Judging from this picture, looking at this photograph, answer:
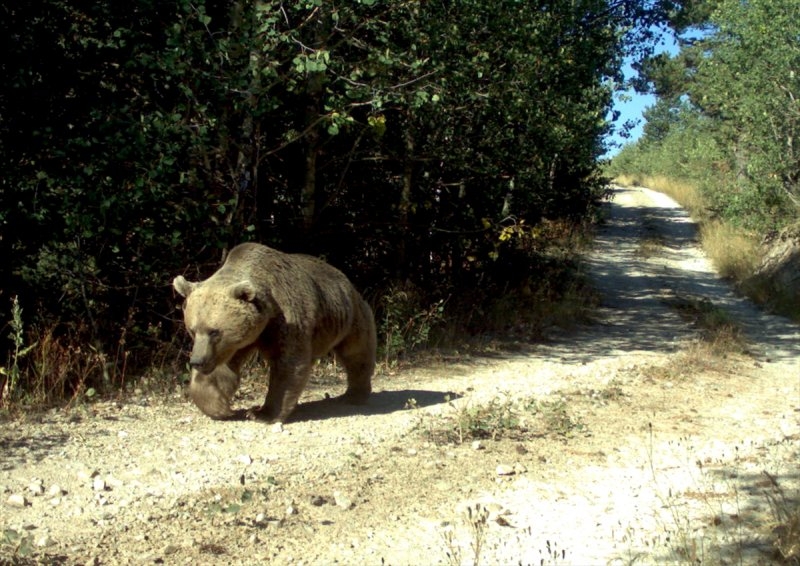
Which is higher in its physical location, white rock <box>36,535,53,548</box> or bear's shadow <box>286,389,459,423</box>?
white rock <box>36,535,53,548</box>

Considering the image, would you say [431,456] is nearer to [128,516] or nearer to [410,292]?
[128,516]

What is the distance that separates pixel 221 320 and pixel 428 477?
2.07 m

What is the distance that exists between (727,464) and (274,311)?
4138 mm

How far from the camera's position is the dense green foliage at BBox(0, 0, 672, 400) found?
27.7ft

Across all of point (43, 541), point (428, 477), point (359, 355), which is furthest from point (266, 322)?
point (43, 541)

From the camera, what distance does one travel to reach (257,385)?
928 centimetres

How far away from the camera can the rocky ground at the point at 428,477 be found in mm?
5211

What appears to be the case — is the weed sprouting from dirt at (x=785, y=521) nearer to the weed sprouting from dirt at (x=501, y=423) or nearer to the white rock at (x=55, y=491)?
the weed sprouting from dirt at (x=501, y=423)

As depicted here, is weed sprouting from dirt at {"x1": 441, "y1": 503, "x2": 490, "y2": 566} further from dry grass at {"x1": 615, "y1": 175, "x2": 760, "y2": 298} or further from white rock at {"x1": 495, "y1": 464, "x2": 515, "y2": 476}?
dry grass at {"x1": 615, "y1": 175, "x2": 760, "y2": 298}

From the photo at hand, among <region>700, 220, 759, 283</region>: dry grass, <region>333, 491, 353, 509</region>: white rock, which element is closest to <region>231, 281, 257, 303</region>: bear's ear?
<region>333, 491, 353, 509</region>: white rock

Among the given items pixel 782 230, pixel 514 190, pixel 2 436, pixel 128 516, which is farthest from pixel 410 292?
pixel 782 230

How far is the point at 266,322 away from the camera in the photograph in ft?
23.7

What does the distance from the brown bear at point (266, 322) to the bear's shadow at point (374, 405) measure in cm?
62

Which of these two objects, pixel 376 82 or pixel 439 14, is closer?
pixel 376 82
